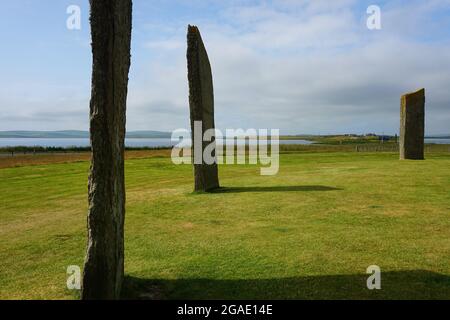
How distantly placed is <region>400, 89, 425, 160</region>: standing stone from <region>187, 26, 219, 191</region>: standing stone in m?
12.9

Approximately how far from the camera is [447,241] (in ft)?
24.8

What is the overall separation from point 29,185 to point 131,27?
16.3 metres

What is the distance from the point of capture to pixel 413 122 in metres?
22.0

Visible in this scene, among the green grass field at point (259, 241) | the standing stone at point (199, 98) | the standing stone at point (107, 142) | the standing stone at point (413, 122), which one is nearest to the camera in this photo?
the standing stone at point (107, 142)

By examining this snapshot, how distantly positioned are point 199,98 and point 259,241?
23.9 feet

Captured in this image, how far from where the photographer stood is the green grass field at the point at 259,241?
591 cm

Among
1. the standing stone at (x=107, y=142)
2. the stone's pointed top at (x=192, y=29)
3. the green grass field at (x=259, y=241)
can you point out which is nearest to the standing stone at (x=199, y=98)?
the stone's pointed top at (x=192, y=29)

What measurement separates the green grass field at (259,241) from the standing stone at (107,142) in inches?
24.1

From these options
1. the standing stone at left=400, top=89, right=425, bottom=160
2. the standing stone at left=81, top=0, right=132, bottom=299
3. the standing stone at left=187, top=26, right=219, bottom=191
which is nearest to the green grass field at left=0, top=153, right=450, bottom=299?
the standing stone at left=81, top=0, right=132, bottom=299

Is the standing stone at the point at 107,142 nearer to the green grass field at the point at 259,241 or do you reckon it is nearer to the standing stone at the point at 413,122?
the green grass field at the point at 259,241

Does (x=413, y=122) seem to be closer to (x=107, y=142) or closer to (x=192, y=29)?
(x=192, y=29)

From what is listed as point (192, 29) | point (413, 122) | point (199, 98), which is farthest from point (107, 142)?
point (413, 122)

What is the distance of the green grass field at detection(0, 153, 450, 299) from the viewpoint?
19.4 feet
